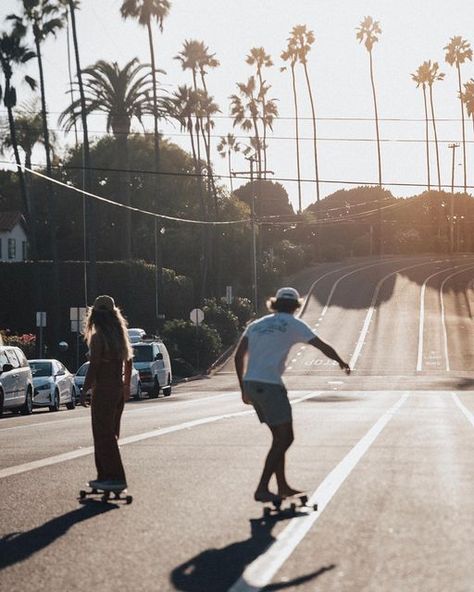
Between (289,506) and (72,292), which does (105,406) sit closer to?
(289,506)

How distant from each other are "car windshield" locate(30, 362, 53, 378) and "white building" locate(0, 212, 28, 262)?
214 feet

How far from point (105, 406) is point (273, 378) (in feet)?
5.78

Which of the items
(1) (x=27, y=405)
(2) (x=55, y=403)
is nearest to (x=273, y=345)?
(1) (x=27, y=405)

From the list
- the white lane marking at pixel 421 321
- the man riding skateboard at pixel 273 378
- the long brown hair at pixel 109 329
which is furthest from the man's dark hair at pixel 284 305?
the white lane marking at pixel 421 321

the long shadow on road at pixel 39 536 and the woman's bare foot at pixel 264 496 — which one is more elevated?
the woman's bare foot at pixel 264 496

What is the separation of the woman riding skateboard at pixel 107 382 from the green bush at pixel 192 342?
54.5 meters

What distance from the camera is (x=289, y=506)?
1137cm

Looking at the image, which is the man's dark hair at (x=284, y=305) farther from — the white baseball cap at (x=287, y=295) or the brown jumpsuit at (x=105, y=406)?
the brown jumpsuit at (x=105, y=406)

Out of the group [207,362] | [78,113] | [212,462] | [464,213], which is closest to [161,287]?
[207,362]

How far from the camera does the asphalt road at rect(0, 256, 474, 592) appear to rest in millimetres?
8203

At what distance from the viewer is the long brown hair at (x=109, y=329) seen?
12148mm

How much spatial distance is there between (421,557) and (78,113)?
5914 cm

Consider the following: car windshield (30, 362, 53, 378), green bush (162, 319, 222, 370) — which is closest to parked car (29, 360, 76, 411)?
car windshield (30, 362, 53, 378)

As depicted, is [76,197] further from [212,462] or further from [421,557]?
[421,557]
